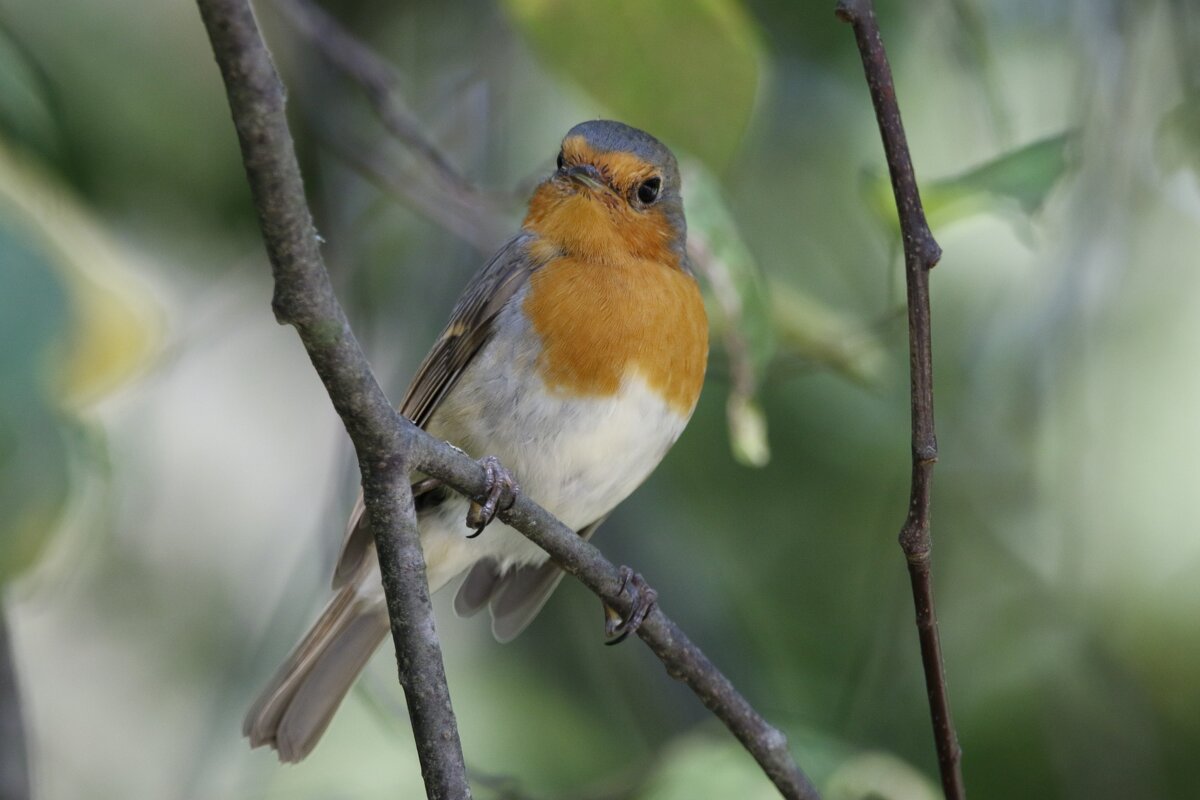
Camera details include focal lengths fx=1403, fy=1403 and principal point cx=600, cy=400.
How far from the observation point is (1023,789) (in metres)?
4.01

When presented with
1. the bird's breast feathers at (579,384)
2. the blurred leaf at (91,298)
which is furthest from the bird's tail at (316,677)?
the blurred leaf at (91,298)

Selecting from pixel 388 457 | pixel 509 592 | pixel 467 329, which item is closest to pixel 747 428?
pixel 467 329

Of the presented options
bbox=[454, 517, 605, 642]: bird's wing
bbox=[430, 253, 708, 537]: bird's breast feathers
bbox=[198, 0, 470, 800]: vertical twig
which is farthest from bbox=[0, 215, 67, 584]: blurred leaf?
bbox=[454, 517, 605, 642]: bird's wing

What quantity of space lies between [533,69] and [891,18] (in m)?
1.18

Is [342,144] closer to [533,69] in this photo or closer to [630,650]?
[533,69]

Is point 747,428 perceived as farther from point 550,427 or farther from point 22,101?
point 22,101

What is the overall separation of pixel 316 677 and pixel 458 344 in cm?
88

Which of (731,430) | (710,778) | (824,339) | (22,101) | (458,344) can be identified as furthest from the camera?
(731,430)

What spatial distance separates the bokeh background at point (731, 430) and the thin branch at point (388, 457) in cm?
95

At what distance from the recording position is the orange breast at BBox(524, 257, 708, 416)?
3104mm

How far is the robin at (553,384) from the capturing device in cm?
312

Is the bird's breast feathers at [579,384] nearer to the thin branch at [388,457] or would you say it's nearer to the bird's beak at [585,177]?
the bird's beak at [585,177]

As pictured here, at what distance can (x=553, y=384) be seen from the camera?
10.2 ft

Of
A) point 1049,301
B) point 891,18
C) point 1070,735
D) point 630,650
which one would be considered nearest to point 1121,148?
point 1049,301
